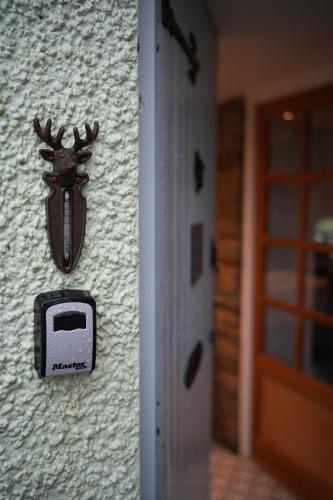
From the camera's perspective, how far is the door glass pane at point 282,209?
253cm

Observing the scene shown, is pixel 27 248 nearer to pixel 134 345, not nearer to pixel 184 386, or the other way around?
pixel 134 345

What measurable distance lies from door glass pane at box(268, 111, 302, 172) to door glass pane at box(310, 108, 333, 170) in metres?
0.09

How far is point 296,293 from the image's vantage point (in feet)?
8.20

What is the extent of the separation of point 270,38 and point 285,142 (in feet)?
2.71

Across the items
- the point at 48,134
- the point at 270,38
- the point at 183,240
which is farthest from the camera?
the point at 270,38

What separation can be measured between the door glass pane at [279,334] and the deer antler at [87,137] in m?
2.06

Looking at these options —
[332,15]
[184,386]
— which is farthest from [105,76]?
[332,15]

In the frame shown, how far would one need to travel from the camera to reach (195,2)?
4.09 feet

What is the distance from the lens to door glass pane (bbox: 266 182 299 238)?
8.29ft

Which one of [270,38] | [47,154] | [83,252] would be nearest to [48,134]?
[47,154]

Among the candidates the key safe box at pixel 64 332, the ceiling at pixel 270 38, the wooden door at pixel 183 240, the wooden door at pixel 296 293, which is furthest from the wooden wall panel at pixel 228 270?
the key safe box at pixel 64 332

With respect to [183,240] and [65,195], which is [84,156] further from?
[183,240]

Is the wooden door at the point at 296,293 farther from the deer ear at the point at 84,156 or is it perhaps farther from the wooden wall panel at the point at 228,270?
the deer ear at the point at 84,156

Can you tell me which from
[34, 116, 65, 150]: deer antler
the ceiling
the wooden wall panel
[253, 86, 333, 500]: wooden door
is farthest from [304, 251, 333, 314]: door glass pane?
[34, 116, 65, 150]: deer antler
